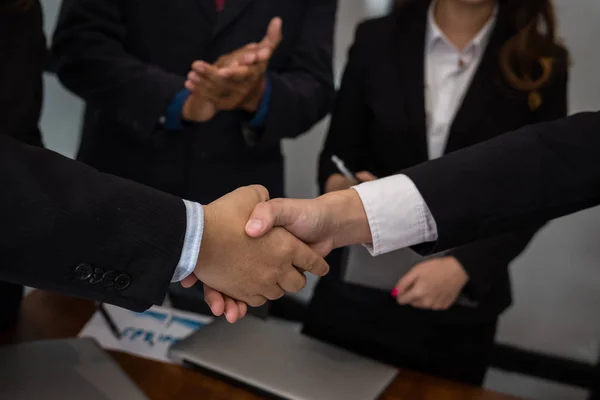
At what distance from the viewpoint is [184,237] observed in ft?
2.39

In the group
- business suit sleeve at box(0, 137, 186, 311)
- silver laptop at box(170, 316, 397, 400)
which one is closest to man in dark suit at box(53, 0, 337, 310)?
silver laptop at box(170, 316, 397, 400)

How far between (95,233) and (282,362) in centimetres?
41

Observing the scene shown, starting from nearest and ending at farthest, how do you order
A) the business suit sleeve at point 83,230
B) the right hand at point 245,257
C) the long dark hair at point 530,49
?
the business suit sleeve at point 83,230 → the right hand at point 245,257 → the long dark hair at point 530,49

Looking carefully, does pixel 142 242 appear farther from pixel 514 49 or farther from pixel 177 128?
pixel 514 49

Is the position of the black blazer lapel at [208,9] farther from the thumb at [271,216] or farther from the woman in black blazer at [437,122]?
the thumb at [271,216]

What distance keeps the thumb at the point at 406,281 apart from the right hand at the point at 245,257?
0.72 feet

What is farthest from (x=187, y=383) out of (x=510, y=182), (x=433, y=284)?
(x=510, y=182)

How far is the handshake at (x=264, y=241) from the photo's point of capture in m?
0.80

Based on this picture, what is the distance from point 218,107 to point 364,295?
50 cm

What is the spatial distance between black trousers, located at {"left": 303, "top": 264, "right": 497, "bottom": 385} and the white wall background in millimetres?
861

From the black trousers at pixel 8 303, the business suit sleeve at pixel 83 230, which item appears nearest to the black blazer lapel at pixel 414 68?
the business suit sleeve at pixel 83 230

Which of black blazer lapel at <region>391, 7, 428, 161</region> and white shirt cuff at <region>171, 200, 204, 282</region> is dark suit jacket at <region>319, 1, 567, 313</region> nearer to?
black blazer lapel at <region>391, 7, 428, 161</region>

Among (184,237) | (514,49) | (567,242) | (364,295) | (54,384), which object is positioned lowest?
(567,242)

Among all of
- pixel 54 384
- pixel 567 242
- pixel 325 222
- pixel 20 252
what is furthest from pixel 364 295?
pixel 567 242
